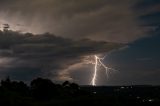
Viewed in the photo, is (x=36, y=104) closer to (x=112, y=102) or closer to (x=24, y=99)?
(x=24, y=99)

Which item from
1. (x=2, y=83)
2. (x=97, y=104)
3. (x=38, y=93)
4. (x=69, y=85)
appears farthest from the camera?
(x=69, y=85)

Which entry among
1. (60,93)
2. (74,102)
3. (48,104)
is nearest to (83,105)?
(74,102)

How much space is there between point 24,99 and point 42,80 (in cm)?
3333

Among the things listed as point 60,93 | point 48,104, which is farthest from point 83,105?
point 60,93

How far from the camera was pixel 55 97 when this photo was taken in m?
151

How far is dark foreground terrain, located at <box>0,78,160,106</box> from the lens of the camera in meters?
127

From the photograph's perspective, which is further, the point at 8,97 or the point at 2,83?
the point at 2,83

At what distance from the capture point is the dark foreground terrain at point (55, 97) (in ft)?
418

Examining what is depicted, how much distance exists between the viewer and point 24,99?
13175 centimetres

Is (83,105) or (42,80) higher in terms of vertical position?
(42,80)

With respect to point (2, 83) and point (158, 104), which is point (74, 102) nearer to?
point (158, 104)

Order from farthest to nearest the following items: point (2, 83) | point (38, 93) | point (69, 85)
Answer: point (69, 85)
point (2, 83)
point (38, 93)

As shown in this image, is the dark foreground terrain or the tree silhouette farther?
the tree silhouette

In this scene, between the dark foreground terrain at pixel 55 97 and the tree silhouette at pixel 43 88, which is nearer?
the dark foreground terrain at pixel 55 97
